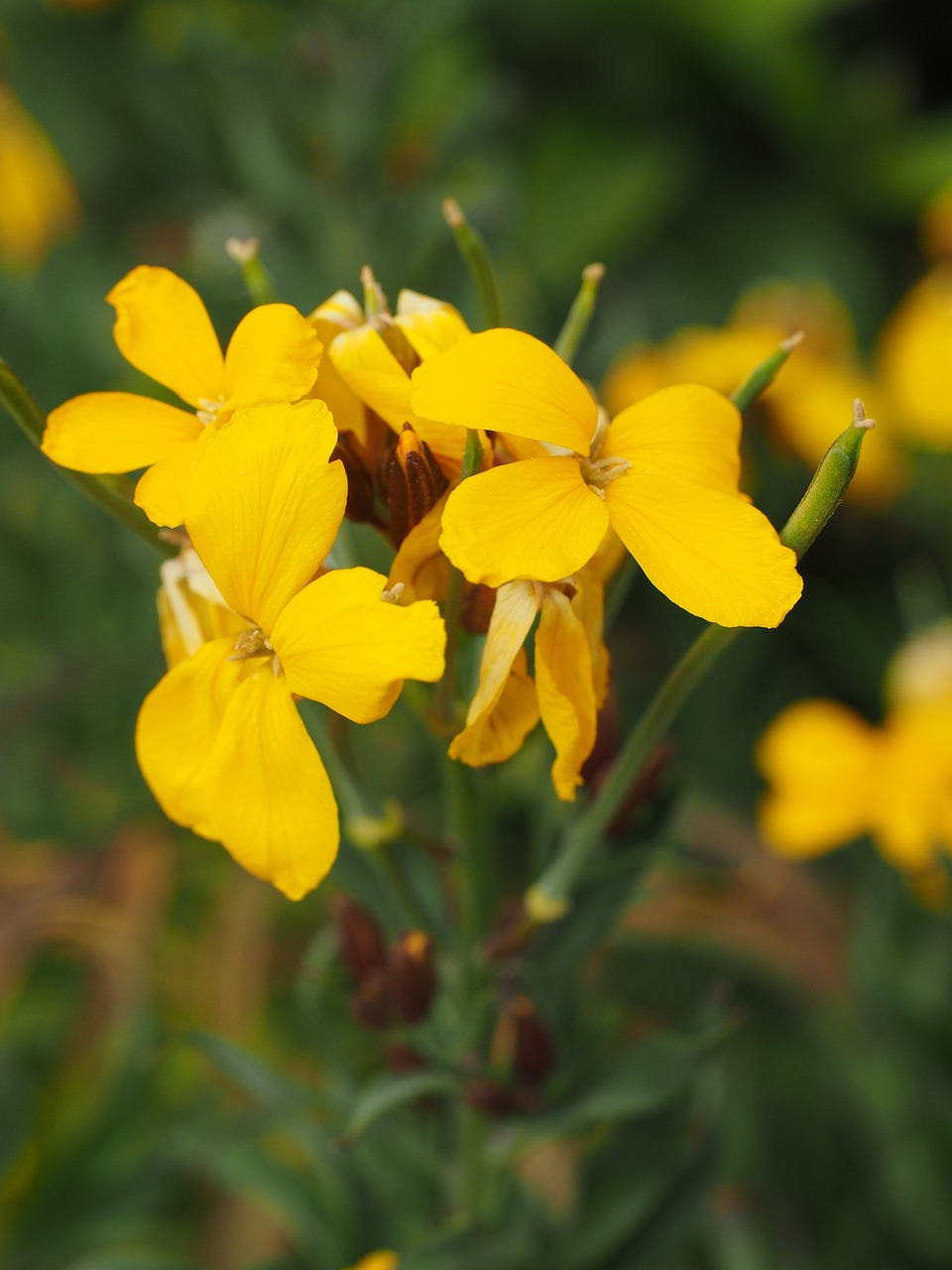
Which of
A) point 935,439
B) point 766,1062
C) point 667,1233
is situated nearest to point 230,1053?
point 667,1233

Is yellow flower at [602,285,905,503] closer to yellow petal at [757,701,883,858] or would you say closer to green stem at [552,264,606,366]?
yellow petal at [757,701,883,858]

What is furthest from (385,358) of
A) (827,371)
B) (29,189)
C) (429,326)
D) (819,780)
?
(29,189)

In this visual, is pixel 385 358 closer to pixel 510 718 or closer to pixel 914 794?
pixel 510 718

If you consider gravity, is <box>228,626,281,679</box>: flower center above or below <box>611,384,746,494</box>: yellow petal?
above

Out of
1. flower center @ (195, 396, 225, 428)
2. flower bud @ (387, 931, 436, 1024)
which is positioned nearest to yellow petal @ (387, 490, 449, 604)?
flower center @ (195, 396, 225, 428)

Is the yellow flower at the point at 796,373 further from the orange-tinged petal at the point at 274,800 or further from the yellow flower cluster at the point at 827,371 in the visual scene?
the orange-tinged petal at the point at 274,800

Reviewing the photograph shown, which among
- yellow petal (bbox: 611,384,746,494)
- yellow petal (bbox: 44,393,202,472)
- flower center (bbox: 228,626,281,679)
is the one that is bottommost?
yellow petal (bbox: 611,384,746,494)
